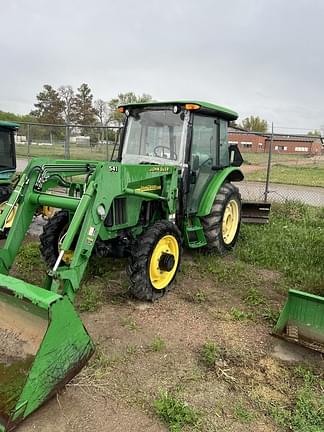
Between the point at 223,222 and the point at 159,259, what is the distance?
1867 mm

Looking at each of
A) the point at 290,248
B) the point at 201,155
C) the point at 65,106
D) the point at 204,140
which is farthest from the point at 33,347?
the point at 65,106

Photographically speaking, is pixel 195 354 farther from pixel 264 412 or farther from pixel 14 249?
pixel 14 249

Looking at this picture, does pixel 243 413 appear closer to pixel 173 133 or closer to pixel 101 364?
pixel 101 364

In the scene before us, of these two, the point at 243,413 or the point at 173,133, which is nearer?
the point at 243,413

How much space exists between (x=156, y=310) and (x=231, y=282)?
1293mm

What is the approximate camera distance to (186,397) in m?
2.84

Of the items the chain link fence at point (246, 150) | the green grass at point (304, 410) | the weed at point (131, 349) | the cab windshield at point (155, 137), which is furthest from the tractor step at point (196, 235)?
the chain link fence at point (246, 150)

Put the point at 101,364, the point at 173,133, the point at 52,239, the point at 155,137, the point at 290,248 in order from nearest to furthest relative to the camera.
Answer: the point at 101,364 → the point at 52,239 → the point at 173,133 → the point at 155,137 → the point at 290,248

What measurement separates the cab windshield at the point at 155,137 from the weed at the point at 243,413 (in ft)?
10.3

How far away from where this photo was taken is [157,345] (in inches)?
136

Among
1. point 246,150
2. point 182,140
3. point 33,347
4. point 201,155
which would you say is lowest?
point 33,347

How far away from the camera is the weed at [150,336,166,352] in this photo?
3441mm

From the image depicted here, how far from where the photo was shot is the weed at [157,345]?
3.44 metres

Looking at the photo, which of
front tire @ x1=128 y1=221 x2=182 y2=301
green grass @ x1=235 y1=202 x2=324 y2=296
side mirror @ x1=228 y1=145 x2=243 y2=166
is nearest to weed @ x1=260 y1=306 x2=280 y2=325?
green grass @ x1=235 y1=202 x2=324 y2=296
